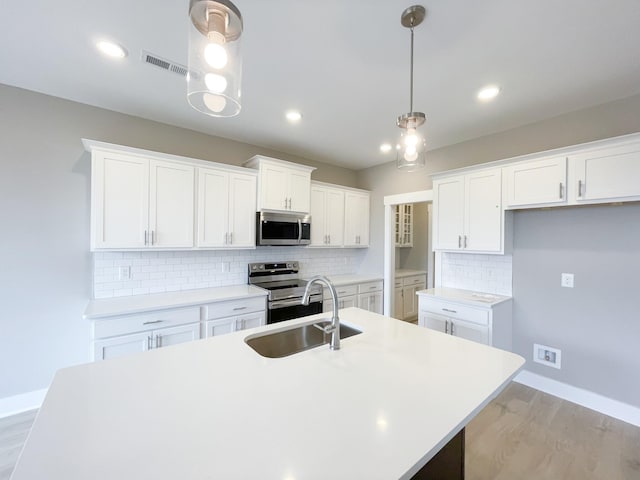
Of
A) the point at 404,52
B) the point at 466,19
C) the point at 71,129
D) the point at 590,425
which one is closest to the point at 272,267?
the point at 71,129

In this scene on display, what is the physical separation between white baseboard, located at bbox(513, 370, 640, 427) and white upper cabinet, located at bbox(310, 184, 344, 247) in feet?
9.00

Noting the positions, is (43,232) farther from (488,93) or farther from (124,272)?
(488,93)

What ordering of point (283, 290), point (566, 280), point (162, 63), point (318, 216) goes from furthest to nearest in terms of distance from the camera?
1. point (318, 216)
2. point (283, 290)
3. point (566, 280)
4. point (162, 63)

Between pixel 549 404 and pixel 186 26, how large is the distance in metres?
4.20

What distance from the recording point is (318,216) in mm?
3951

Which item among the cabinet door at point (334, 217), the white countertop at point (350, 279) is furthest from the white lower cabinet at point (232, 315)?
the cabinet door at point (334, 217)

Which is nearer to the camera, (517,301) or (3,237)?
(3,237)

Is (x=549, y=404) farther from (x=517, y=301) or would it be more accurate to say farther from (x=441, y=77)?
(x=441, y=77)

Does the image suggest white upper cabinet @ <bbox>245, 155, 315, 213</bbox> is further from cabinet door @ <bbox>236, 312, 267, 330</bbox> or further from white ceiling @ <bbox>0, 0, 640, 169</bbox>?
cabinet door @ <bbox>236, 312, 267, 330</bbox>

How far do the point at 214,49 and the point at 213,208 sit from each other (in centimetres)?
216

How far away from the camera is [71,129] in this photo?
98.9 inches

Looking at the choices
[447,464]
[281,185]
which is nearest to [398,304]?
[281,185]

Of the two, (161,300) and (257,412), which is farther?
(161,300)

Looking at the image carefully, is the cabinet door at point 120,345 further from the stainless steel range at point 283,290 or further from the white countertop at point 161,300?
the stainless steel range at point 283,290
